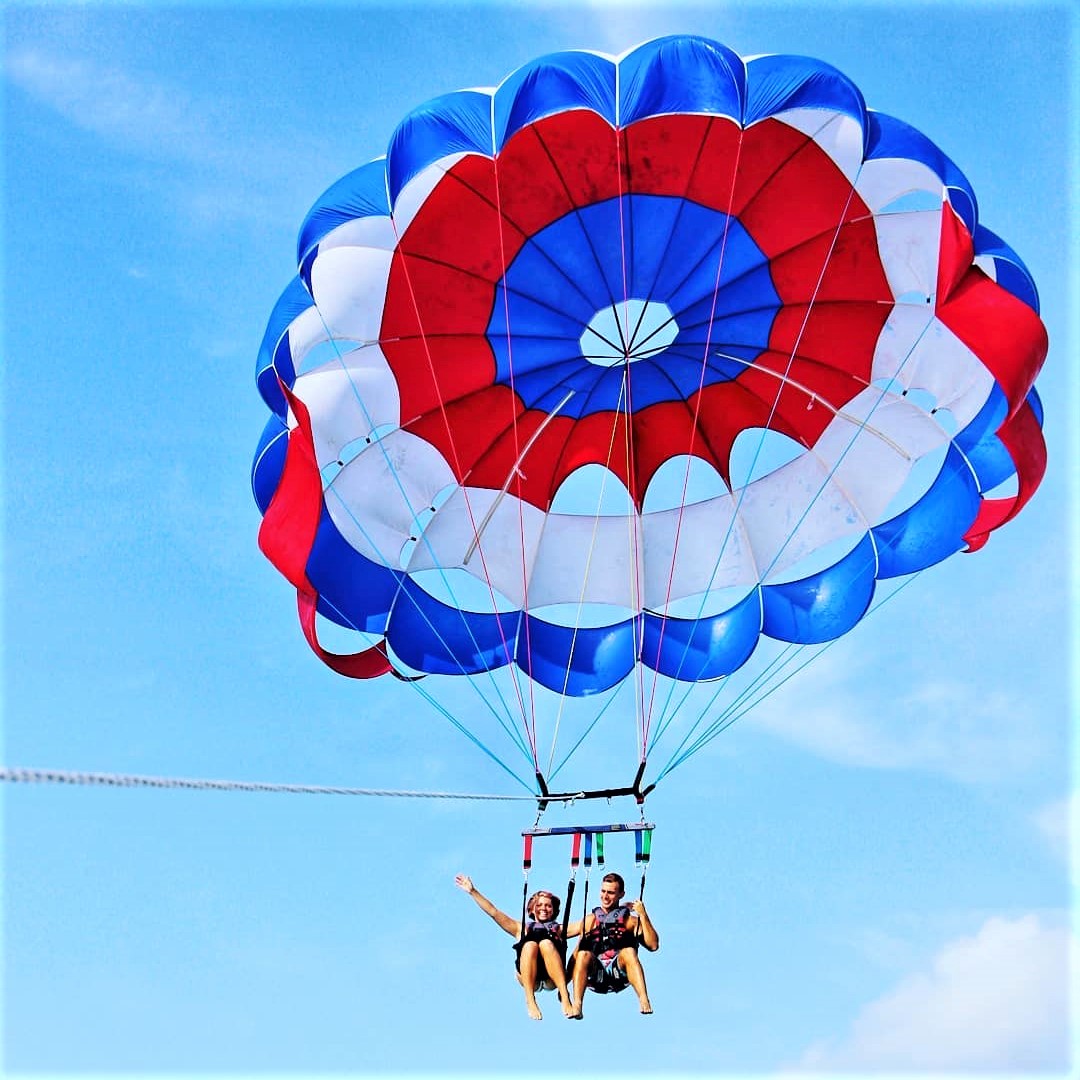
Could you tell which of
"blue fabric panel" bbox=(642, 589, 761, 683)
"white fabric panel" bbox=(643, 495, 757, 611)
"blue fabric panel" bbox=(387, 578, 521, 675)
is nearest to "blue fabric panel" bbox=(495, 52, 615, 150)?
"white fabric panel" bbox=(643, 495, 757, 611)

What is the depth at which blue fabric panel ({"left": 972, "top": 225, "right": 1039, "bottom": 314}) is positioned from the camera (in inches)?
369

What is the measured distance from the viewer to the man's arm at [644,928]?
28.5 ft

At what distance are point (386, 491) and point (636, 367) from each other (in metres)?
1.98

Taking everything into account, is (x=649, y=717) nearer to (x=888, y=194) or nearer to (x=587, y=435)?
(x=587, y=435)

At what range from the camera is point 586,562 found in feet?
36.1

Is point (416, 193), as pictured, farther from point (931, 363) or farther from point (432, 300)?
point (931, 363)

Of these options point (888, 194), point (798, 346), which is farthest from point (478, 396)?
point (888, 194)

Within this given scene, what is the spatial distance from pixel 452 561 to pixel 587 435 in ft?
4.40

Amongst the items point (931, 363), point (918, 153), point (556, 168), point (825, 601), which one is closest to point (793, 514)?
point (825, 601)

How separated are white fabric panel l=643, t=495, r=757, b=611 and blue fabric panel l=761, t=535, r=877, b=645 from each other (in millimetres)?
361

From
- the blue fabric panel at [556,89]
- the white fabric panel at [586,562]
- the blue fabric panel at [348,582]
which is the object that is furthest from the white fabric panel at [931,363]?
the blue fabric panel at [348,582]

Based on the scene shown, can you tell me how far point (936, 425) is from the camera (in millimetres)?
10164

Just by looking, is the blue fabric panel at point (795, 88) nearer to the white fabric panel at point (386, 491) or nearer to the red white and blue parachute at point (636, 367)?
the red white and blue parachute at point (636, 367)

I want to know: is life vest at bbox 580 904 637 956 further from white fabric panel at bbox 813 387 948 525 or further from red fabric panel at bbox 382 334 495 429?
red fabric panel at bbox 382 334 495 429
